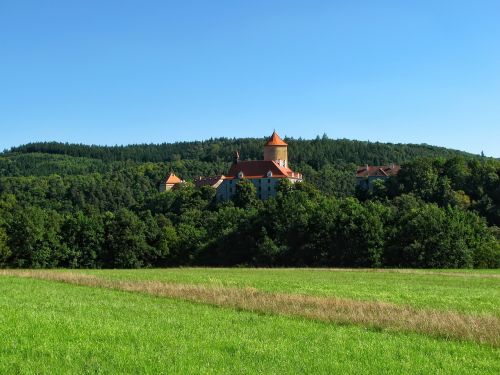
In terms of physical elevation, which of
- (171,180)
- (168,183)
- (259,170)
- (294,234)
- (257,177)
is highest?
(259,170)

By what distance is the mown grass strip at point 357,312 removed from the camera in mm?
16797

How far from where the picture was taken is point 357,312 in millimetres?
20359

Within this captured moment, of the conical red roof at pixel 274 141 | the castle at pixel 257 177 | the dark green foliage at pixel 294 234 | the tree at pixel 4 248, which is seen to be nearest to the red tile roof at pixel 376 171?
the castle at pixel 257 177

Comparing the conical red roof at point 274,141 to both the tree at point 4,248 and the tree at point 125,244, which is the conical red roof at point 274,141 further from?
the tree at point 4,248

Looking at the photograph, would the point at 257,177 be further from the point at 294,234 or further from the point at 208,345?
Result: the point at 208,345

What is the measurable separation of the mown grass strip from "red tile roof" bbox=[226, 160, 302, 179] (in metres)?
121

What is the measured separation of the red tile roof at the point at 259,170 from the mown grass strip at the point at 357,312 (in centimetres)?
12091

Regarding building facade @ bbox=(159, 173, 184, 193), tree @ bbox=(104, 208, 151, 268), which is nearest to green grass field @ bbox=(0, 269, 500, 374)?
tree @ bbox=(104, 208, 151, 268)

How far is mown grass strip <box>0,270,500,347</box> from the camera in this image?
55.1 ft

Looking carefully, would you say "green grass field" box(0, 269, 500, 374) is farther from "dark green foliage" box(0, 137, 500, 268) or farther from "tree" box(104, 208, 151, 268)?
"tree" box(104, 208, 151, 268)

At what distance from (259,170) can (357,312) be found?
132799mm

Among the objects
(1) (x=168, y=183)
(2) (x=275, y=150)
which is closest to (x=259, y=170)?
(2) (x=275, y=150)

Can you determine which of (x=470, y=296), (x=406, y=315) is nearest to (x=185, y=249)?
(x=470, y=296)

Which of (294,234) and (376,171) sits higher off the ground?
(376,171)
